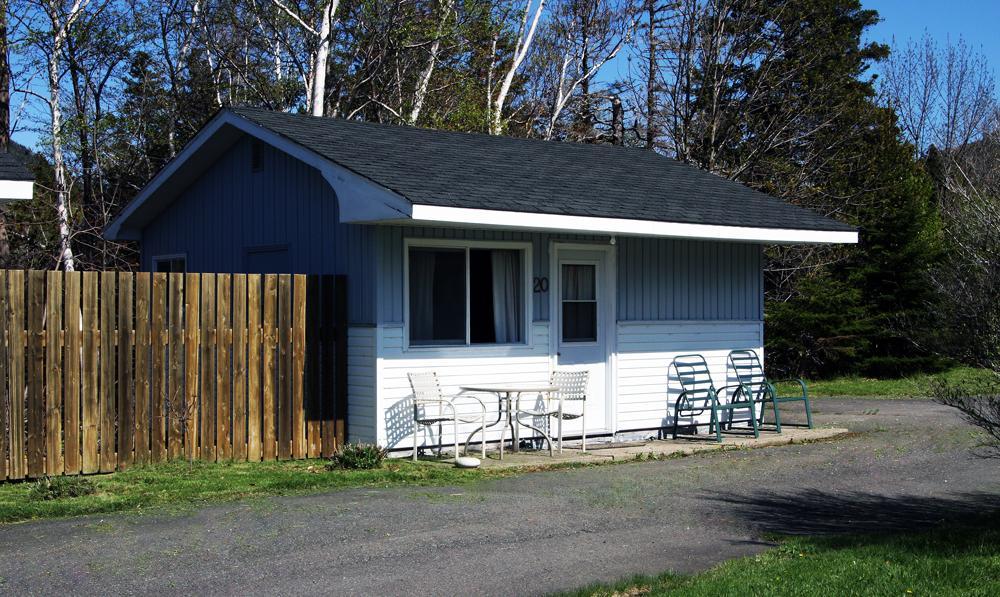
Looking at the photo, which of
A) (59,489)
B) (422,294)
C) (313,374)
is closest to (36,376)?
(59,489)

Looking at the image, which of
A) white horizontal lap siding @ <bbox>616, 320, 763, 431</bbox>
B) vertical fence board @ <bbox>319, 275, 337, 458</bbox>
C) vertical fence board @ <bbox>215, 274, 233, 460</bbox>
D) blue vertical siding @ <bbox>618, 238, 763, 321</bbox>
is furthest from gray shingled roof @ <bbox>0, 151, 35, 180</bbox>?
white horizontal lap siding @ <bbox>616, 320, 763, 431</bbox>

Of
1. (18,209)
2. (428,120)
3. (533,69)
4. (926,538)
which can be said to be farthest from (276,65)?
(926,538)

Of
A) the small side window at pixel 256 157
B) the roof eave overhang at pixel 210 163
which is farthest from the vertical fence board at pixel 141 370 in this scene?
the small side window at pixel 256 157

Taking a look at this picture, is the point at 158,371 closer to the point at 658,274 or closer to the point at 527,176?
the point at 527,176

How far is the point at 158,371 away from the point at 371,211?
103 inches

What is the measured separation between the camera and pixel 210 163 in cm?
1482

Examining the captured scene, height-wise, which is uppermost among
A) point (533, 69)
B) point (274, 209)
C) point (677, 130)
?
point (533, 69)

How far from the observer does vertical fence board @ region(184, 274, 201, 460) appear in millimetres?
11242

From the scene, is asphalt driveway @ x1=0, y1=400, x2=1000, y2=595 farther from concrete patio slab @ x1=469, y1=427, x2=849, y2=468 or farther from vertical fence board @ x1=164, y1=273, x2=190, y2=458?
vertical fence board @ x1=164, y1=273, x2=190, y2=458

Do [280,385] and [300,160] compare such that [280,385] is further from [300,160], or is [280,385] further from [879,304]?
[879,304]

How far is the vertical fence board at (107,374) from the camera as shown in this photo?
1068 centimetres

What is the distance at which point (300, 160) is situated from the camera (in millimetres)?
12656

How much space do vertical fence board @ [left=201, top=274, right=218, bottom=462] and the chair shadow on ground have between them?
4954 millimetres

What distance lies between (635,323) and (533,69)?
18.6 m
